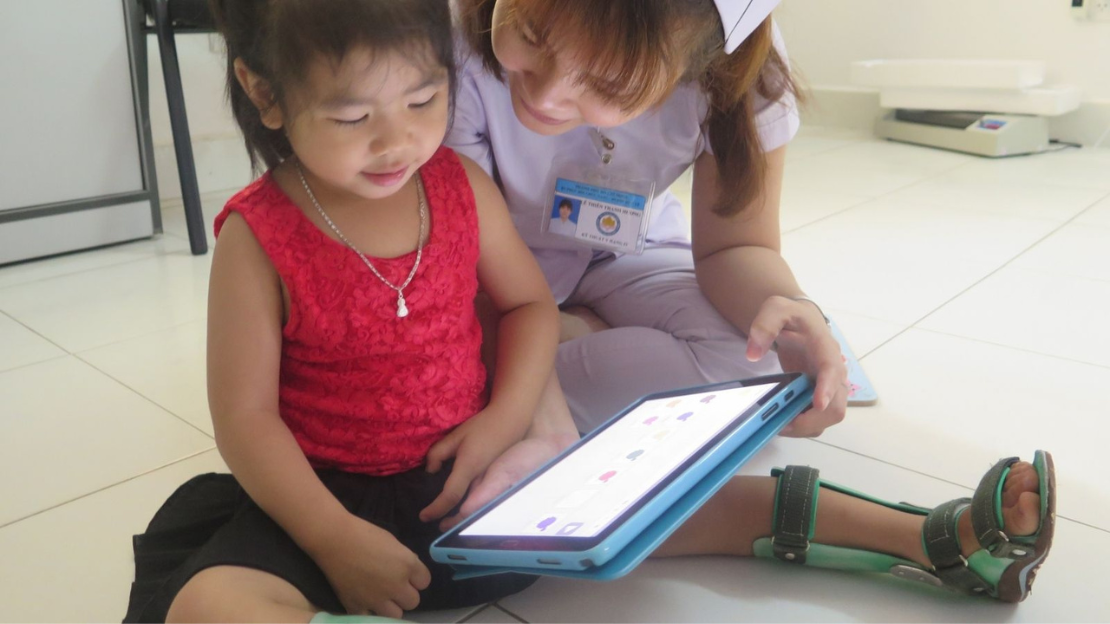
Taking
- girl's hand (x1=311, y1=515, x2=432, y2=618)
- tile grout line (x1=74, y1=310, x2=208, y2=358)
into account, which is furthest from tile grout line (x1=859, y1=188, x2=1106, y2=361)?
tile grout line (x1=74, y1=310, x2=208, y2=358)

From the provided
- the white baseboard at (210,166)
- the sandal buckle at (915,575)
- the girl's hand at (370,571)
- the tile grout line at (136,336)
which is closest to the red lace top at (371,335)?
the girl's hand at (370,571)

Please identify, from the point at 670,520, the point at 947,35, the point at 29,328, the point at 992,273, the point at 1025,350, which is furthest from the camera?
the point at 947,35

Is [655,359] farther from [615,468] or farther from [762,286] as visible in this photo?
[615,468]

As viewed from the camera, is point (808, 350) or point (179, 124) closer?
point (808, 350)

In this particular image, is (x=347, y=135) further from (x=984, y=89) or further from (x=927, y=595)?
(x=984, y=89)

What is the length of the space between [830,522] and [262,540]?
1.46 feet

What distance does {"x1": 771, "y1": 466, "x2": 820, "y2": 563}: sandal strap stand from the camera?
0.76 meters

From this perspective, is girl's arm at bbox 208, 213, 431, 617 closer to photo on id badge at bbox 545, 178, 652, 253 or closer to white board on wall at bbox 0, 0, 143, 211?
photo on id badge at bbox 545, 178, 652, 253

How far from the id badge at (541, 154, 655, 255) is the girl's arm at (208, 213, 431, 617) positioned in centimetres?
38

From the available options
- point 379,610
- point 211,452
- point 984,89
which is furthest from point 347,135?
point 984,89

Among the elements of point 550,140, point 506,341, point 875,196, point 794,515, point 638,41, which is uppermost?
point 638,41

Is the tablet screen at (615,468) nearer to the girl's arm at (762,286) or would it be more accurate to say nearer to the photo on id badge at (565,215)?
the girl's arm at (762,286)

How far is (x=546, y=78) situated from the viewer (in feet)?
2.40

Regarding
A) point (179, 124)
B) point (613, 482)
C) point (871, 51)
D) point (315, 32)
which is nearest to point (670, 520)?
point (613, 482)
